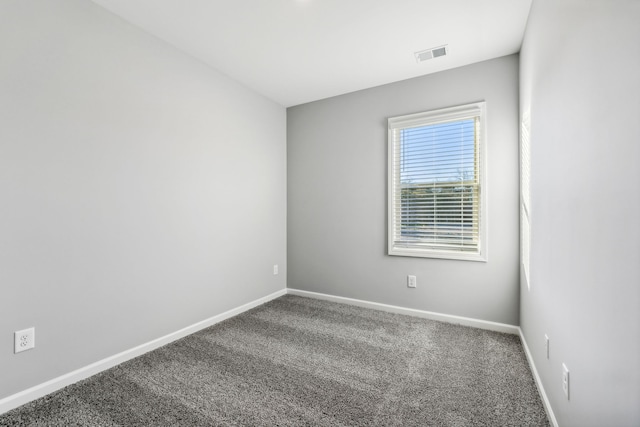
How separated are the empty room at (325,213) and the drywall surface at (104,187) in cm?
1

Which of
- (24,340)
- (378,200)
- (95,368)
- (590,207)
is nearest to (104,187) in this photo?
(24,340)

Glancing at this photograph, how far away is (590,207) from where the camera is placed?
3.59 ft

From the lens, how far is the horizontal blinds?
300cm

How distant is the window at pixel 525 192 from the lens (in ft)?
7.38

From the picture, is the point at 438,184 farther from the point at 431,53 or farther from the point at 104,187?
the point at 104,187

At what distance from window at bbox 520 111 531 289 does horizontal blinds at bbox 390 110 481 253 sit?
15.6 inches

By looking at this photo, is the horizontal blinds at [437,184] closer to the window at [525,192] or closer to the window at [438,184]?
the window at [438,184]

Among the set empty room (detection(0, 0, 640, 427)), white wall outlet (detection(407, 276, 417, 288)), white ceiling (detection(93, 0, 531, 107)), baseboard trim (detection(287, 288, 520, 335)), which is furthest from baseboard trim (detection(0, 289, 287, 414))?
white ceiling (detection(93, 0, 531, 107))

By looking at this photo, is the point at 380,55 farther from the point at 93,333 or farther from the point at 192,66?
the point at 93,333

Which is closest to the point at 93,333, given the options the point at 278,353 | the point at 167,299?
the point at 167,299

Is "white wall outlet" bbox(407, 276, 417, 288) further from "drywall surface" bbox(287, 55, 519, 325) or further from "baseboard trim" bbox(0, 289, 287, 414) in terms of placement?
"baseboard trim" bbox(0, 289, 287, 414)

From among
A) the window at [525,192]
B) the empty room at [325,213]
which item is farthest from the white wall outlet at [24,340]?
the window at [525,192]

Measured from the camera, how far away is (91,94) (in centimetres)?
210

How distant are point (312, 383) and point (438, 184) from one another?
2245mm
